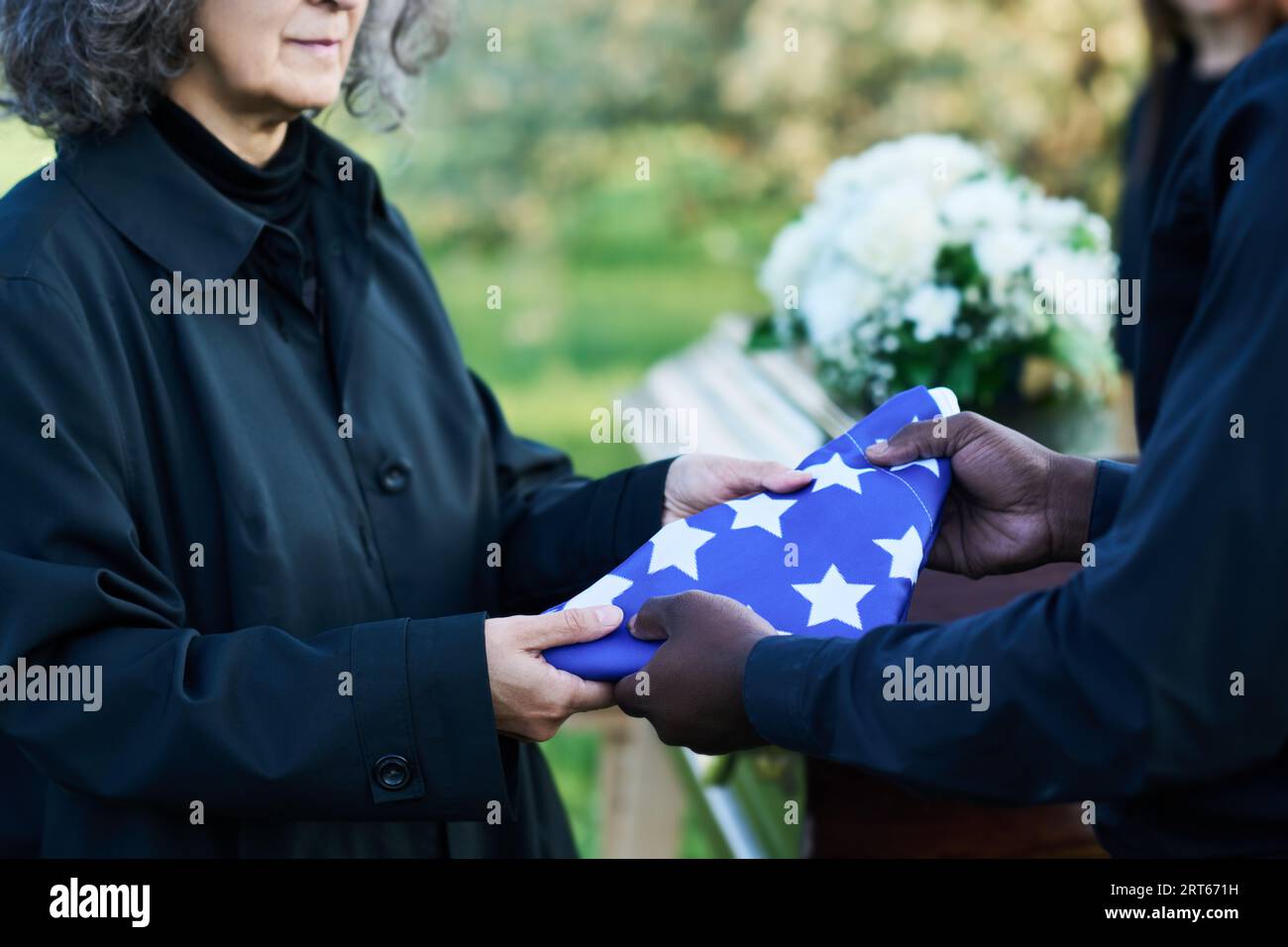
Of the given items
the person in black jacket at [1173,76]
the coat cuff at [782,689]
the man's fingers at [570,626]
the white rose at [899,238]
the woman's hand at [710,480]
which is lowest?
the coat cuff at [782,689]

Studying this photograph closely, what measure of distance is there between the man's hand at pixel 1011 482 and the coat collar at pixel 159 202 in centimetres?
94

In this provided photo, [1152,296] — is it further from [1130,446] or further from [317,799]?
[1130,446]

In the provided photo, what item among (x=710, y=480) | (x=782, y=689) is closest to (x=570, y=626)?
(x=782, y=689)

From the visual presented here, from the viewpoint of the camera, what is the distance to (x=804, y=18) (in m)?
9.45

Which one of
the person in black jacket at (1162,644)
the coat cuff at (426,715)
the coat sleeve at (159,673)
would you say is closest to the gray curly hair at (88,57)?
the coat sleeve at (159,673)

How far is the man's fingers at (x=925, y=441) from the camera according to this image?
1948 millimetres

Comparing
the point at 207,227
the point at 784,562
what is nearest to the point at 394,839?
the point at 784,562

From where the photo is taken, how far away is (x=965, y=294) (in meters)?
2.76

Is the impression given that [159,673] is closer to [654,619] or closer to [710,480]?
[654,619]

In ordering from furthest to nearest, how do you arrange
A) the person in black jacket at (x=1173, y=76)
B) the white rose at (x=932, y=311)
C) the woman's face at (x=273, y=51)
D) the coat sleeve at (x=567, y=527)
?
the person in black jacket at (x=1173, y=76) → the white rose at (x=932, y=311) → the coat sleeve at (x=567, y=527) → the woman's face at (x=273, y=51)

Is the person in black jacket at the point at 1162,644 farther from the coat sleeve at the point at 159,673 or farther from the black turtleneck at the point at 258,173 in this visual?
the black turtleneck at the point at 258,173

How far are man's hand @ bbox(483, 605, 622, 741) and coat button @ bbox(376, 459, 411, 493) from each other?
37 centimetres

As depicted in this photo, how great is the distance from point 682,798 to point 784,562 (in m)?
2.15

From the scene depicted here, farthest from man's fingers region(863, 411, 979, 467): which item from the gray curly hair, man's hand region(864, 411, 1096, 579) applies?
the gray curly hair
